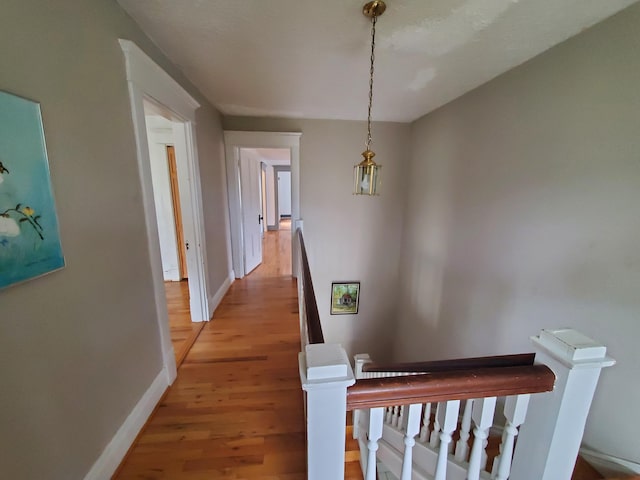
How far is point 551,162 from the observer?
5.19 ft

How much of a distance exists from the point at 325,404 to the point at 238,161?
344 cm

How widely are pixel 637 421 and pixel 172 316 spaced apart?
3.49m

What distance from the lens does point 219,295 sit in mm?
2941

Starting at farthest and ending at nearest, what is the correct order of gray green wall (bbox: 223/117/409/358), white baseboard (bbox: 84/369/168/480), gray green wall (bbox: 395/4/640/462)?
gray green wall (bbox: 223/117/409/358), gray green wall (bbox: 395/4/640/462), white baseboard (bbox: 84/369/168/480)

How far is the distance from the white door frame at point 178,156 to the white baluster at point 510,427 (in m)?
1.89

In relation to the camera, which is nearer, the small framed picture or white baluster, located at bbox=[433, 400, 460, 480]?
white baluster, located at bbox=[433, 400, 460, 480]

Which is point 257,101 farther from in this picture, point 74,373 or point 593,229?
point 593,229

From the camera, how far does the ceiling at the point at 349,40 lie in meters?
1.27

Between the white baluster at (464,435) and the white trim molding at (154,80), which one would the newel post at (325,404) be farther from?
the white trim molding at (154,80)

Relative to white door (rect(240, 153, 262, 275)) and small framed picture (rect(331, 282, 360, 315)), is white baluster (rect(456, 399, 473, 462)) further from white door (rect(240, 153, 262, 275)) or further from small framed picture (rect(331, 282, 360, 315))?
white door (rect(240, 153, 262, 275))

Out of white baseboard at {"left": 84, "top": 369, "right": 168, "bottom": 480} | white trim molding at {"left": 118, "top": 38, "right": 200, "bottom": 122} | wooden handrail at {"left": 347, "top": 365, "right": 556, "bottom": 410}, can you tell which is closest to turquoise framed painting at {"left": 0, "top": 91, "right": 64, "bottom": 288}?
white trim molding at {"left": 118, "top": 38, "right": 200, "bottom": 122}

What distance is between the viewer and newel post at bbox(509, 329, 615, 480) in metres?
0.70

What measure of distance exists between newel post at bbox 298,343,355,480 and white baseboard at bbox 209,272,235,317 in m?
2.24

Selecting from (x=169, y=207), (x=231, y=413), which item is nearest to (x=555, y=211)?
(x=231, y=413)
